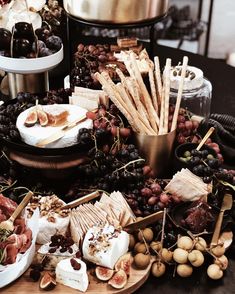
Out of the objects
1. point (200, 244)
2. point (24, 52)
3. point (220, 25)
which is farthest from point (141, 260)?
point (220, 25)

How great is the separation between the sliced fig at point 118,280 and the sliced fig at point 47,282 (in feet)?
0.46

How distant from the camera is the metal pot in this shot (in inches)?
69.9

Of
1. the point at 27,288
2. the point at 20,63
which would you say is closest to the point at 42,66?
the point at 20,63

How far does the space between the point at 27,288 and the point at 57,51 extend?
1024 millimetres

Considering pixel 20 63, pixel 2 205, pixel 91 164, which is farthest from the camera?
pixel 20 63

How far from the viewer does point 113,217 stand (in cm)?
147

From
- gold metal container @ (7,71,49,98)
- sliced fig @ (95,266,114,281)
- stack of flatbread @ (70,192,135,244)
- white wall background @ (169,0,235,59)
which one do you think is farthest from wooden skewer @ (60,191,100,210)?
white wall background @ (169,0,235,59)

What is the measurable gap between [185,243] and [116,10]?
2.64 feet

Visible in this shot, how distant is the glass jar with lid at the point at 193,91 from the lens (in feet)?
6.53

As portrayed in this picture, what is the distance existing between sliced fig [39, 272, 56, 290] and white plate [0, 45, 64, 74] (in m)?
0.90

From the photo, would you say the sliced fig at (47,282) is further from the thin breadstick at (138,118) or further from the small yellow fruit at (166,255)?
the thin breadstick at (138,118)

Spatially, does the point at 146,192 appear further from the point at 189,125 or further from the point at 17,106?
the point at 17,106

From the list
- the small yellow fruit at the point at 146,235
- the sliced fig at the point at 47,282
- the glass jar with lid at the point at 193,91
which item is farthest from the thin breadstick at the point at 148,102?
the sliced fig at the point at 47,282

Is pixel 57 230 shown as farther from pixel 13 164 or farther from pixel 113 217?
pixel 13 164
